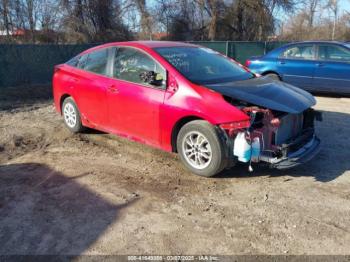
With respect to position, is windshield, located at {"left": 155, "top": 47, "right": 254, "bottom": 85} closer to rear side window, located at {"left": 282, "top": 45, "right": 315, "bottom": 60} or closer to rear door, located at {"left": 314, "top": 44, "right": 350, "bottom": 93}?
rear door, located at {"left": 314, "top": 44, "right": 350, "bottom": 93}

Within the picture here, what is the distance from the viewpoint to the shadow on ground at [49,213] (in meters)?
3.42

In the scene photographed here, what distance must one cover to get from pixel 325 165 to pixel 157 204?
249 centimetres

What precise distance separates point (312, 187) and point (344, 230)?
0.95 meters

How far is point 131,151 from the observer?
19.1 ft

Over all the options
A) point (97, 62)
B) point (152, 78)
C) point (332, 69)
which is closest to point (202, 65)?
point (152, 78)

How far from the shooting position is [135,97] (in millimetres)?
5188

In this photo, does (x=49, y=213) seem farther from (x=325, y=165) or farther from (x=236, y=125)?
(x=325, y=165)

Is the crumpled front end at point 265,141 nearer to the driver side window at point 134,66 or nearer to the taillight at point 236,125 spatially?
the taillight at point 236,125

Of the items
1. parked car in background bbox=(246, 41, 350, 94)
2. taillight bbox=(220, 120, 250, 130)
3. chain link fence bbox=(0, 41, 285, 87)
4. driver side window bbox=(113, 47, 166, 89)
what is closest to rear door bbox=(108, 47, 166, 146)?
driver side window bbox=(113, 47, 166, 89)

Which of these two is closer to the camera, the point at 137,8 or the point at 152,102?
the point at 152,102

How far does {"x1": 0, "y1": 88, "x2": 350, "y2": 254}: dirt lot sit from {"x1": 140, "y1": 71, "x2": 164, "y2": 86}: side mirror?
113cm

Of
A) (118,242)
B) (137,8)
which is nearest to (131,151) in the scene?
(118,242)

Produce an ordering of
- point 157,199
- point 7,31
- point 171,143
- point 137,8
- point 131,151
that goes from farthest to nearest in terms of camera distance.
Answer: point 137,8 < point 7,31 < point 131,151 < point 171,143 < point 157,199

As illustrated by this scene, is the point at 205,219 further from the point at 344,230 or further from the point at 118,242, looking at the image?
the point at 344,230
